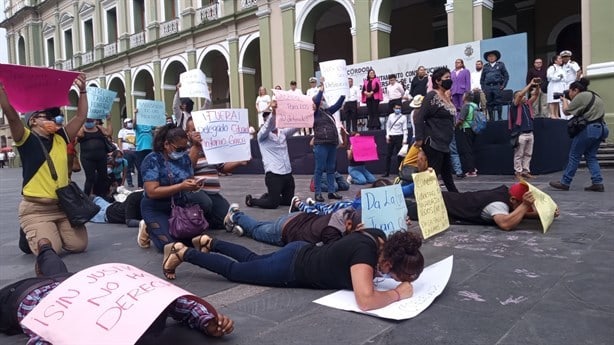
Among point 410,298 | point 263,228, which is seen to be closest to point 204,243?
point 263,228

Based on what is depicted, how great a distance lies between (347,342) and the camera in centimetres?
247

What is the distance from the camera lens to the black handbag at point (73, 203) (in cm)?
443

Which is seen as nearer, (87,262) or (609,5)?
(87,262)

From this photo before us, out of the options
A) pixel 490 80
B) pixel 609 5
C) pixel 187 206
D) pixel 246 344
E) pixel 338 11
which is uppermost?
pixel 338 11

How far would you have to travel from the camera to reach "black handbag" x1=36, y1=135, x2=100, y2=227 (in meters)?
4.43

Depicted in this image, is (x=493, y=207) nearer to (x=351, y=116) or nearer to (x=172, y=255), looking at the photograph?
(x=172, y=255)

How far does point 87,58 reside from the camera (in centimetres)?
3056

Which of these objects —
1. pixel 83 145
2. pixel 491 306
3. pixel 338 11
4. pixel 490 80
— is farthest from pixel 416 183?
pixel 338 11

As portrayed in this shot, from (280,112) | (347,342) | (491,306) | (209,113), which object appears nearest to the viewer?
(347,342)

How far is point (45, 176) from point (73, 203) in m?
0.34

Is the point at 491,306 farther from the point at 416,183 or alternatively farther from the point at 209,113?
the point at 209,113

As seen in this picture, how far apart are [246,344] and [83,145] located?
18.9ft

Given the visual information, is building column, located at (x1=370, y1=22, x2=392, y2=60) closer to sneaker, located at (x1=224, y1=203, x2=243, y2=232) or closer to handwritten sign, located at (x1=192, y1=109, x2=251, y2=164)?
handwritten sign, located at (x1=192, y1=109, x2=251, y2=164)

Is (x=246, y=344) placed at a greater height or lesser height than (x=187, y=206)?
lesser
